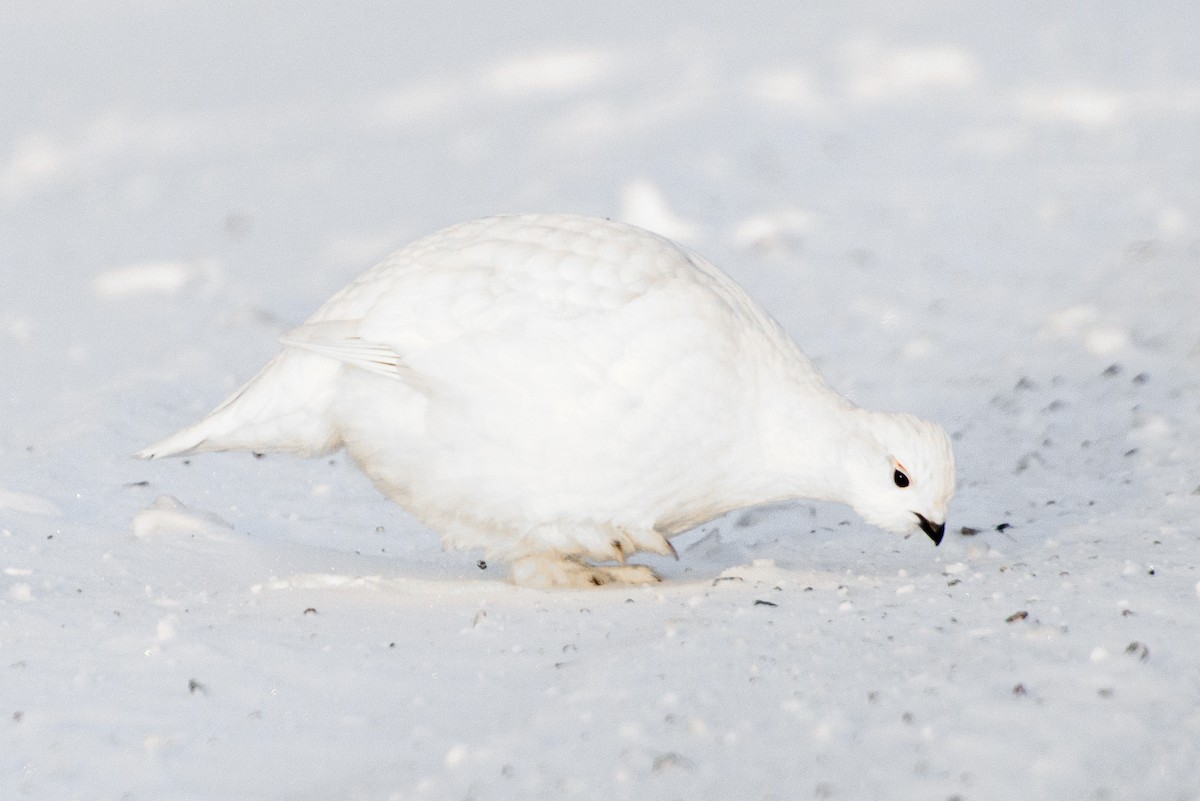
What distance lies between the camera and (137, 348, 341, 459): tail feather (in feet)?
12.9

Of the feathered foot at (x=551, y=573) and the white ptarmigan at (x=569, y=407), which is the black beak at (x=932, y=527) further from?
the feathered foot at (x=551, y=573)

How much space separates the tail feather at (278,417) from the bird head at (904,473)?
1.40 metres

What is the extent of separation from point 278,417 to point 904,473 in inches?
64.9

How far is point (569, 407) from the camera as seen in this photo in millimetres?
3600

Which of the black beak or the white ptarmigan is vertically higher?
the white ptarmigan

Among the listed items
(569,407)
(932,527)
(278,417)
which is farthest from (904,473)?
(278,417)

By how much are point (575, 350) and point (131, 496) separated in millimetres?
1972

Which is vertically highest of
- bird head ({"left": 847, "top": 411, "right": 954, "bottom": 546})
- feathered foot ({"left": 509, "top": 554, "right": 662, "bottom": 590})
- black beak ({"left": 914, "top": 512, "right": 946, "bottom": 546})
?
bird head ({"left": 847, "top": 411, "right": 954, "bottom": 546})

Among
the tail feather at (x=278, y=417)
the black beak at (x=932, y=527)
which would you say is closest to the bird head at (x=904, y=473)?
the black beak at (x=932, y=527)

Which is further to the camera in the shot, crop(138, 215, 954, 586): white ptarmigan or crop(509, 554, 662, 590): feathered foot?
crop(509, 554, 662, 590): feathered foot

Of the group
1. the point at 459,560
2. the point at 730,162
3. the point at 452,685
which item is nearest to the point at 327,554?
the point at 459,560

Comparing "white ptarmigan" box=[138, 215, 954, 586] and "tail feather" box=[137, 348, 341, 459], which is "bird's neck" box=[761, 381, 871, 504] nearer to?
"white ptarmigan" box=[138, 215, 954, 586]

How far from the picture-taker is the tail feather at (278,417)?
3.92 meters

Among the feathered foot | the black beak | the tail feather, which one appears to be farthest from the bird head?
the tail feather
